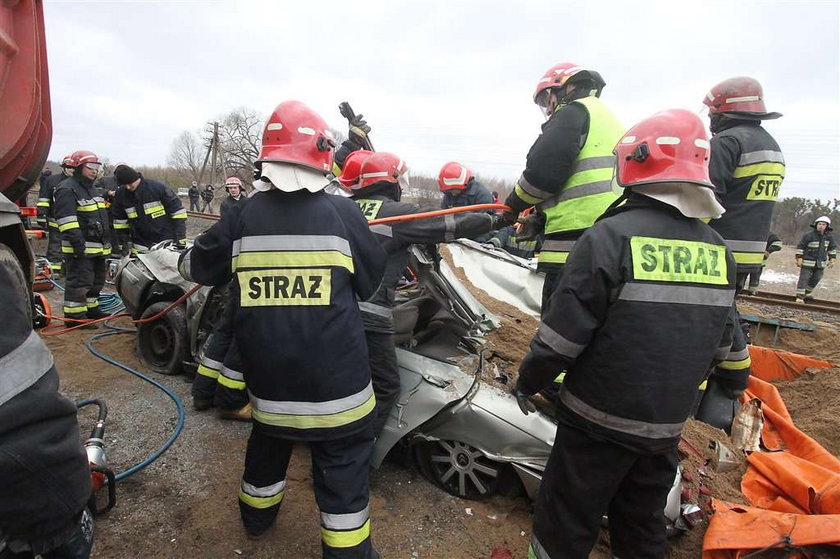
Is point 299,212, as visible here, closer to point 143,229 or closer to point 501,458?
point 501,458

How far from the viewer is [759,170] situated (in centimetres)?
298

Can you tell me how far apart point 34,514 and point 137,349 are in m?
3.80

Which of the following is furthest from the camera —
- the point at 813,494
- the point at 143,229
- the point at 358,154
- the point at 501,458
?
the point at 143,229

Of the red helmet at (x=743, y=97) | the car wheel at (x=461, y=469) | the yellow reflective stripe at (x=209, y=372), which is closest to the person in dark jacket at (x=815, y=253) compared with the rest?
the red helmet at (x=743, y=97)

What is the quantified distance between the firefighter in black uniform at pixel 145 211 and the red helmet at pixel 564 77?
5.06m

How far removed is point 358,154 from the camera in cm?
328

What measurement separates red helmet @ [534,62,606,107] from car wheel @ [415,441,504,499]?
7.10 feet

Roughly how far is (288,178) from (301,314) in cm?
58

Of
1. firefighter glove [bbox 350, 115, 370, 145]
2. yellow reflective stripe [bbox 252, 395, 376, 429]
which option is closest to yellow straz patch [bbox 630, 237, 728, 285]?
yellow reflective stripe [bbox 252, 395, 376, 429]

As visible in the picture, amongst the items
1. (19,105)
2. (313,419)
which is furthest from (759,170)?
(19,105)

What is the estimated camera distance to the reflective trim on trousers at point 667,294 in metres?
1.71

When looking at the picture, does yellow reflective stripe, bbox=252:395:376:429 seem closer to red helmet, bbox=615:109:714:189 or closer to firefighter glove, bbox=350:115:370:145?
red helmet, bbox=615:109:714:189

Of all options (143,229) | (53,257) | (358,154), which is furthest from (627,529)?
(53,257)

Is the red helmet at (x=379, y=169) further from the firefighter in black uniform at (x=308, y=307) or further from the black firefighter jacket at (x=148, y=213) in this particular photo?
the black firefighter jacket at (x=148, y=213)
